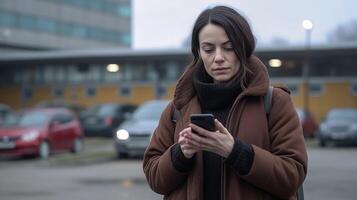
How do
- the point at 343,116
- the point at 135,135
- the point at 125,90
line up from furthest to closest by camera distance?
the point at 125,90, the point at 343,116, the point at 135,135

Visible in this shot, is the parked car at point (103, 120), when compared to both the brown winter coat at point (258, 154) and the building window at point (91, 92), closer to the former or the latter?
the building window at point (91, 92)

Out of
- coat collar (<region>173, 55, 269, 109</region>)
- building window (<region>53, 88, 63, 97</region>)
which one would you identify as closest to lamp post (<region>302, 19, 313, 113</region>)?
building window (<region>53, 88, 63, 97</region>)

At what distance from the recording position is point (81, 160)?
17344 mm

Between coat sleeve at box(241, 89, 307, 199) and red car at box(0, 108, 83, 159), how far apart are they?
55.7 ft

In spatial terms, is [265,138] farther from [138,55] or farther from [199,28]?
[138,55]

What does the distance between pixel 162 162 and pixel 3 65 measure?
4901 cm

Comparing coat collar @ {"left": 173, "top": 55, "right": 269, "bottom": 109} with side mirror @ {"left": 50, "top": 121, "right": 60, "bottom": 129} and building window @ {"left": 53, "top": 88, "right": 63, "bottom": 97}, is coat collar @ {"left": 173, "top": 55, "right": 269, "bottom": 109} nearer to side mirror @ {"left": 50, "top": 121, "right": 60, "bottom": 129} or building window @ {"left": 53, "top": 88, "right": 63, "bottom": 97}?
side mirror @ {"left": 50, "top": 121, "right": 60, "bottom": 129}

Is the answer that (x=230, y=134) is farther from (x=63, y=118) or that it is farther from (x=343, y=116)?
(x=343, y=116)

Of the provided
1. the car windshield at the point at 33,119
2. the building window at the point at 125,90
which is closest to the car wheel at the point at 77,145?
the car windshield at the point at 33,119

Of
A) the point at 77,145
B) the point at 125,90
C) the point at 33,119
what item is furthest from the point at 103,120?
the point at 125,90

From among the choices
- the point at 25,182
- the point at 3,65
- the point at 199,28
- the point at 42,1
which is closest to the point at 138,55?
the point at 3,65

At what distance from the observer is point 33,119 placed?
20125 mm

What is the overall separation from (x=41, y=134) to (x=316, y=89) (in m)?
26.6

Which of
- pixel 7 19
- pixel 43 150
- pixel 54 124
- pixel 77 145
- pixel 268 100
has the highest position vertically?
pixel 7 19
